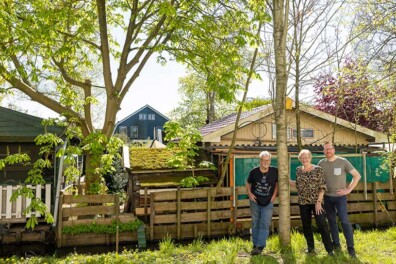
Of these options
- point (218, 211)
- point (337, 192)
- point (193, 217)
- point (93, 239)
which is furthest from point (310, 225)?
point (93, 239)

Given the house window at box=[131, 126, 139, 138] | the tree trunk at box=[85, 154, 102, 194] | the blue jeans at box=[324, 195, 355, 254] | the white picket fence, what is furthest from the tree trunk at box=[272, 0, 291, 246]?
the house window at box=[131, 126, 139, 138]

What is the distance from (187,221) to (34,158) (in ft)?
17.8

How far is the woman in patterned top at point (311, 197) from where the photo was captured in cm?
546

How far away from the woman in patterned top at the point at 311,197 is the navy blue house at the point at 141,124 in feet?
112

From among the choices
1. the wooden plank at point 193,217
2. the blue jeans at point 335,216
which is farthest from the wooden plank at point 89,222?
the blue jeans at point 335,216

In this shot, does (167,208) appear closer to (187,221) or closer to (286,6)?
(187,221)

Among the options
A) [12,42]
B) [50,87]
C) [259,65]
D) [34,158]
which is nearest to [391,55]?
[259,65]

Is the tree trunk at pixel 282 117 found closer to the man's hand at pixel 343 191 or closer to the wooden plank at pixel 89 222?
the man's hand at pixel 343 191

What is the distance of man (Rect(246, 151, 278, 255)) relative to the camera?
→ 19.5ft

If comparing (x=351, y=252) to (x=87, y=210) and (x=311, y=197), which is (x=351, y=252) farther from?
(x=87, y=210)

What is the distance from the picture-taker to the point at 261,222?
5957 millimetres

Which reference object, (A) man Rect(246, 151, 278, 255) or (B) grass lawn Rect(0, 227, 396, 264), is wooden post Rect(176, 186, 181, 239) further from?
(A) man Rect(246, 151, 278, 255)

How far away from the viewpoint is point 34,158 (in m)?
10.6

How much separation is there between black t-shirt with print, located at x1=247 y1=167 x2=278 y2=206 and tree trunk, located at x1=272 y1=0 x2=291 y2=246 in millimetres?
262
